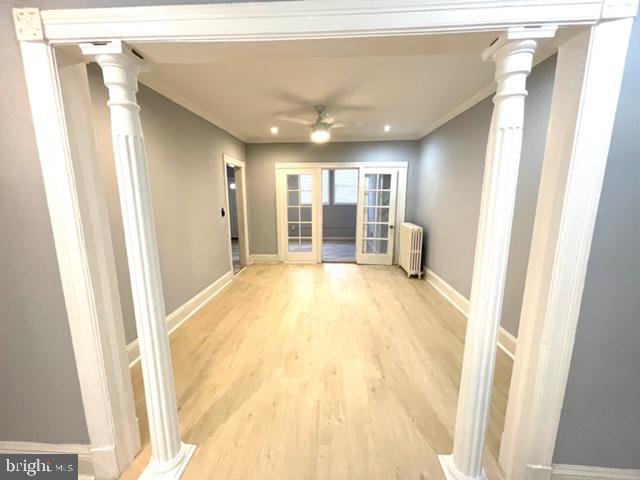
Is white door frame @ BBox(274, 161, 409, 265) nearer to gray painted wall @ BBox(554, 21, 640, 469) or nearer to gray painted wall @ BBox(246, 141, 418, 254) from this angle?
gray painted wall @ BBox(246, 141, 418, 254)

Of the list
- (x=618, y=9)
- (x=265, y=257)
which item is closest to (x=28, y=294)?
(x=618, y=9)

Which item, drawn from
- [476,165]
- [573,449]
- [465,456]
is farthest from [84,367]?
[476,165]

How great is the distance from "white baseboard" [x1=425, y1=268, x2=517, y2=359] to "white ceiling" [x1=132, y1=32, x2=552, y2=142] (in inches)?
84.0

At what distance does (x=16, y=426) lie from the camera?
4.16 ft

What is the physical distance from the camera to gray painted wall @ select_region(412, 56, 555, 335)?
196 centimetres

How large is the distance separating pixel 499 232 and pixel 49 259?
6.17 ft

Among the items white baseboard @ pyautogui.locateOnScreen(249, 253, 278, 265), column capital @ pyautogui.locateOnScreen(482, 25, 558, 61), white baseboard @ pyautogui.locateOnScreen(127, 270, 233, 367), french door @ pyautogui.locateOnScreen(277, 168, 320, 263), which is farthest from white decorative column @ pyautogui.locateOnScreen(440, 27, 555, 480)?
white baseboard @ pyautogui.locateOnScreen(249, 253, 278, 265)

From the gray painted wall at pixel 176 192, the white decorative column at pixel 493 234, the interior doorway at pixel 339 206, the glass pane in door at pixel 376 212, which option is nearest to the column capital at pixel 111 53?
the gray painted wall at pixel 176 192

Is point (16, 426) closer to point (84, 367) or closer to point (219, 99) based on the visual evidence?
point (84, 367)

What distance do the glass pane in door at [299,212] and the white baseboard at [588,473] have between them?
172 inches

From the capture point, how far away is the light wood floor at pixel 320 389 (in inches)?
52.6

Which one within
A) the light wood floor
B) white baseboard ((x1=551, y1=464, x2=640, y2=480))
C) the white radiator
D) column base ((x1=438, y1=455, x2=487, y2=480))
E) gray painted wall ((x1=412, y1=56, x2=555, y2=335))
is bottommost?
the light wood floor

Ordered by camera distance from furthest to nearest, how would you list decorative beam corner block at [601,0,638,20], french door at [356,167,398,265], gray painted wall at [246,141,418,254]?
french door at [356,167,398,265]
gray painted wall at [246,141,418,254]
decorative beam corner block at [601,0,638,20]

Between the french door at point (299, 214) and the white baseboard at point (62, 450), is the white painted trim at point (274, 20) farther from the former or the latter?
the french door at point (299, 214)
